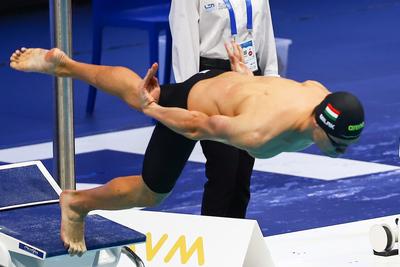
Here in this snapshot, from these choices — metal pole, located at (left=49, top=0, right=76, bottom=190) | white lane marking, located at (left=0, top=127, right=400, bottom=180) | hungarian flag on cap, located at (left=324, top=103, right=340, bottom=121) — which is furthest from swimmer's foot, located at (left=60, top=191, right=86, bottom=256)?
white lane marking, located at (left=0, top=127, right=400, bottom=180)

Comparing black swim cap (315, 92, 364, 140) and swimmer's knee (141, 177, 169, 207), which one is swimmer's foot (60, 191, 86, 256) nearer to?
swimmer's knee (141, 177, 169, 207)

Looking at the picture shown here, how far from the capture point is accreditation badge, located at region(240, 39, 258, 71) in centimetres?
713

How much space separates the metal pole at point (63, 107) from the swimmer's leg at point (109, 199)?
1.01m

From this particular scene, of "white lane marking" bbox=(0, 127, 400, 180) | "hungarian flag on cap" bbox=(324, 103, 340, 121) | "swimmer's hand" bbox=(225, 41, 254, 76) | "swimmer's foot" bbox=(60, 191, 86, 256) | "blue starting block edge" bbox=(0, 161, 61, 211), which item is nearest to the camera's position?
"hungarian flag on cap" bbox=(324, 103, 340, 121)

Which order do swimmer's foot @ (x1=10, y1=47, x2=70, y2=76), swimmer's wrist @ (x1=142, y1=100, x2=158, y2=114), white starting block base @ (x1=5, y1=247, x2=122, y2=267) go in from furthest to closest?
swimmer's foot @ (x1=10, y1=47, x2=70, y2=76) → white starting block base @ (x1=5, y1=247, x2=122, y2=267) → swimmer's wrist @ (x1=142, y1=100, x2=158, y2=114)

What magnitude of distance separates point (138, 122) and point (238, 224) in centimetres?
421

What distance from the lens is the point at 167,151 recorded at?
631 cm

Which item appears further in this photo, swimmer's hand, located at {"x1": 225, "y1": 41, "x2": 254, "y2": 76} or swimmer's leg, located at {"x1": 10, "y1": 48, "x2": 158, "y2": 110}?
swimmer's hand, located at {"x1": 225, "y1": 41, "x2": 254, "y2": 76}

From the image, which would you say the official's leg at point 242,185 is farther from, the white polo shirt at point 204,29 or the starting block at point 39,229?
the starting block at point 39,229

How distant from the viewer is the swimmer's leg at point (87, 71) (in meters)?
6.18

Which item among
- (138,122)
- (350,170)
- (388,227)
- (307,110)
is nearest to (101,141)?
(138,122)

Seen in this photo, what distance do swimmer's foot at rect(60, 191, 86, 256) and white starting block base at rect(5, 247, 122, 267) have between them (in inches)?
3.8

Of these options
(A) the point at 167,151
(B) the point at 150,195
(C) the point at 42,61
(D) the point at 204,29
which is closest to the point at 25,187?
(C) the point at 42,61

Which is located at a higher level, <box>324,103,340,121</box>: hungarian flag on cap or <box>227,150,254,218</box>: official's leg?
<box>324,103,340,121</box>: hungarian flag on cap
